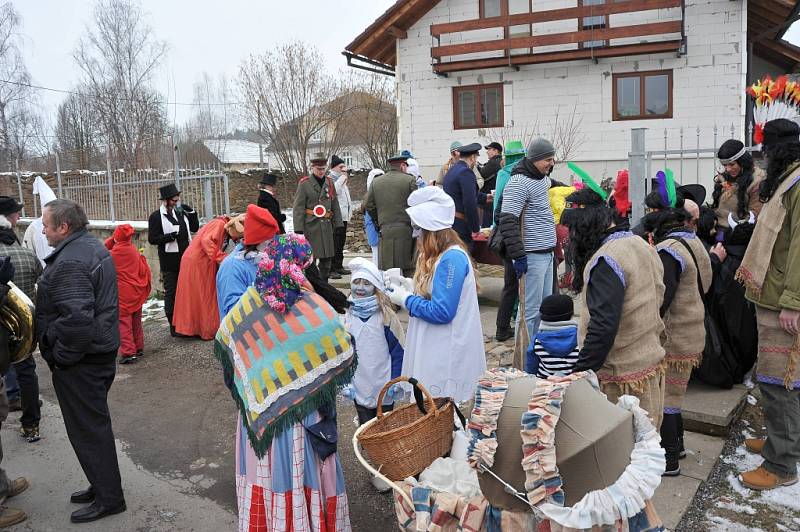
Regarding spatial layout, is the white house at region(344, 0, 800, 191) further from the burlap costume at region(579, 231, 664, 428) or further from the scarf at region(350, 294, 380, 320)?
the scarf at region(350, 294, 380, 320)

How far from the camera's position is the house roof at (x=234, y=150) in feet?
125

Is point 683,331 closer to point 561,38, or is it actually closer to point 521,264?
point 521,264

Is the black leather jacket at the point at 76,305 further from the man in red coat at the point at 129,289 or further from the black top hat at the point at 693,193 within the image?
the black top hat at the point at 693,193

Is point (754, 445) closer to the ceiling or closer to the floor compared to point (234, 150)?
closer to the floor

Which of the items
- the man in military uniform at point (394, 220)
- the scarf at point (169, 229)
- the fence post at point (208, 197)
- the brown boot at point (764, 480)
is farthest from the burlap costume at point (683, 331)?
the fence post at point (208, 197)

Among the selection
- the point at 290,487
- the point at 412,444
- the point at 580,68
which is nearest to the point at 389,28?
the point at 580,68

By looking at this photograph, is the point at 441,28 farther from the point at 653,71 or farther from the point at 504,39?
the point at 653,71

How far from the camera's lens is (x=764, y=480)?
12.9 ft

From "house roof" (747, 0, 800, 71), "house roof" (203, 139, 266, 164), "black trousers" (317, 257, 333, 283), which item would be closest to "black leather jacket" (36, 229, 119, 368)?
"black trousers" (317, 257, 333, 283)

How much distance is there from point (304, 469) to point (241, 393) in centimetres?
50

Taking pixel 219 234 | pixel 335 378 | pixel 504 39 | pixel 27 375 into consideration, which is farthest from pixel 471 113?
pixel 335 378

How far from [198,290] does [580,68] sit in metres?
11.6

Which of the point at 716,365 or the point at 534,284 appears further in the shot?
the point at 534,284

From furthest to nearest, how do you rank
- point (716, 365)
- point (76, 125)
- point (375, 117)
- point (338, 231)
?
point (76, 125)
point (375, 117)
point (338, 231)
point (716, 365)
